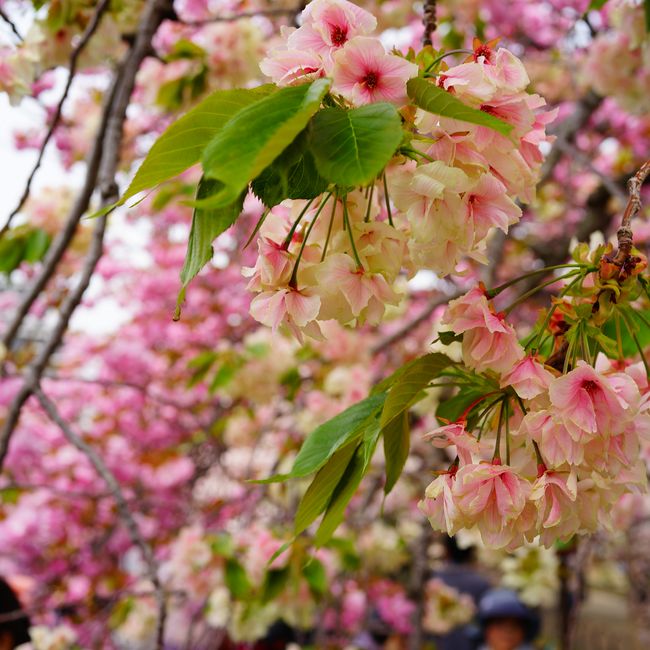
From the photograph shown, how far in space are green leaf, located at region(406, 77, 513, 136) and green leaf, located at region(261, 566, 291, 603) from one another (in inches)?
59.1

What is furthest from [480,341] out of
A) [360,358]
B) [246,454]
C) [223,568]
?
[246,454]

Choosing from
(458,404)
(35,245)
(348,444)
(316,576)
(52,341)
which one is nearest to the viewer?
(348,444)

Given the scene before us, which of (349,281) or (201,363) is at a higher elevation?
(201,363)

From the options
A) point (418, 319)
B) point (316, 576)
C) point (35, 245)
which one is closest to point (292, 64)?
point (35, 245)

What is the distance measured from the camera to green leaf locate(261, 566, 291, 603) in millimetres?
1742

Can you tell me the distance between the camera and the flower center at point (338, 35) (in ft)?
1.78

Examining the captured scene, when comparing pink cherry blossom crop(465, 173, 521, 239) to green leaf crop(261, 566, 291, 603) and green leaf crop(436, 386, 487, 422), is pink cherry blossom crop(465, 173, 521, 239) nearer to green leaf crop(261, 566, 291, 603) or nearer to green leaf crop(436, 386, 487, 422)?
green leaf crop(436, 386, 487, 422)

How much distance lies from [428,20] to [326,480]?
0.56 meters

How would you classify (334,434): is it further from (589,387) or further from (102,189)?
(102,189)

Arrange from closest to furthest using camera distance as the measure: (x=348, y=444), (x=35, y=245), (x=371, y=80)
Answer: (x=371, y=80) < (x=348, y=444) < (x=35, y=245)

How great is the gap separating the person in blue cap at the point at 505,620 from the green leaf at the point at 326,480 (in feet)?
9.83

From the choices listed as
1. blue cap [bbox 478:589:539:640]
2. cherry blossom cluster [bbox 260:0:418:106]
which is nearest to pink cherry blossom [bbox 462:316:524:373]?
cherry blossom cluster [bbox 260:0:418:106]

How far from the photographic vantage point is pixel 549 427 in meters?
0.56

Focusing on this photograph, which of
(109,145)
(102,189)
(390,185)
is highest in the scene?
(109,145)
